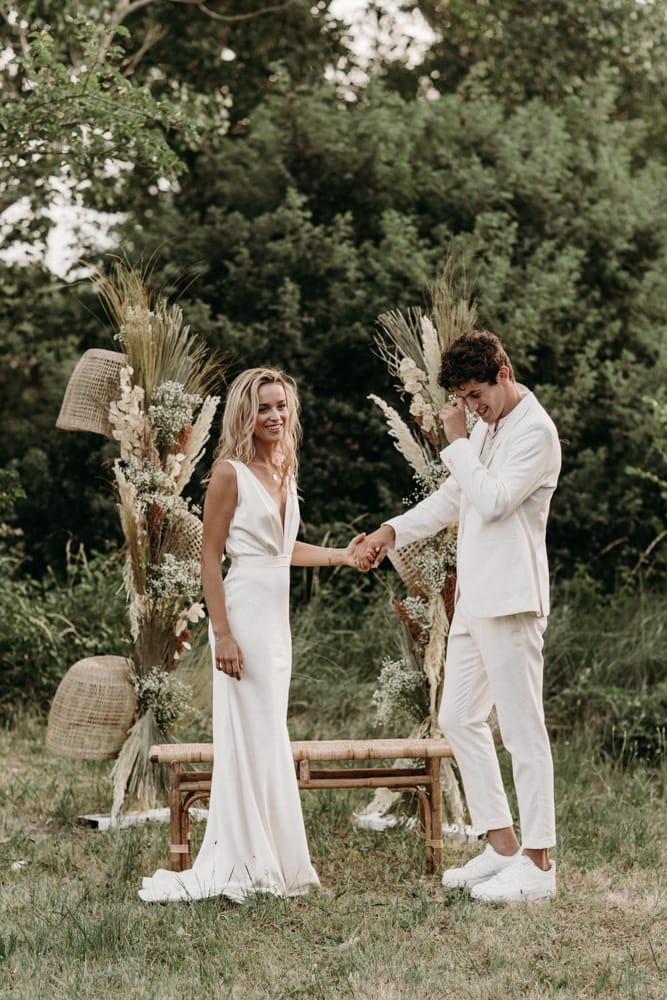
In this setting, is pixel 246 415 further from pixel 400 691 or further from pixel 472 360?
pixel 400 691

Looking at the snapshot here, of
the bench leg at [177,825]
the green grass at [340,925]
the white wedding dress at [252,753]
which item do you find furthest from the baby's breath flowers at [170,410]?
the green grass at [340,925]

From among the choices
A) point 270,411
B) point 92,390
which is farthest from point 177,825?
point 92,390

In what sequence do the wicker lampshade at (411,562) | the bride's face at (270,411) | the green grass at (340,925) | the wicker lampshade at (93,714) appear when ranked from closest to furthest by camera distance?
the green grass at (340,925) < the bride's face at (270,411) < the wicker lampshade at (411,562) < the wicker lampshade at (93,714)

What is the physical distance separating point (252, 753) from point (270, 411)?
1.34 m

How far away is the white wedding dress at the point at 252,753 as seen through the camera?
4.67 meters

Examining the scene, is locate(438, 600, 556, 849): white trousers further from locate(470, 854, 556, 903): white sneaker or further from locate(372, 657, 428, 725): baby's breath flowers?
locate(372, 657, 428, 725): baby's breath flowers

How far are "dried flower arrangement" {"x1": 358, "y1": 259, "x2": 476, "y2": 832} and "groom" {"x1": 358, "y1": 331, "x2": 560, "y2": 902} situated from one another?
948 millimetres

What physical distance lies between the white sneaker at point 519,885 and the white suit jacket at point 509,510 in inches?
38.3

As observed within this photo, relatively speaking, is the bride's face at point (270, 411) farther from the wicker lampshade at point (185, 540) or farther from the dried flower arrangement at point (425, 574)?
the wicker lampshade at point (185, 540)

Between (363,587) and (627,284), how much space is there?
347cm

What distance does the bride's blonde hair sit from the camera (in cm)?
477

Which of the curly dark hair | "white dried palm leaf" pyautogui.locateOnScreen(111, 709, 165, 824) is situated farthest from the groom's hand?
"white dried palm leaf" pyautogui.locateOnScreen(111, 709, 165, 824)

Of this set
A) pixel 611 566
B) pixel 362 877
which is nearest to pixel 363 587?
pixel 611 566

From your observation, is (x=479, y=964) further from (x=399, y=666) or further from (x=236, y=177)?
(x=236, y=177)
